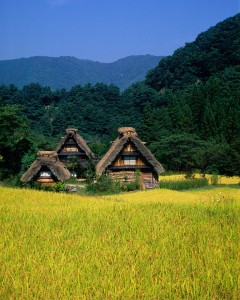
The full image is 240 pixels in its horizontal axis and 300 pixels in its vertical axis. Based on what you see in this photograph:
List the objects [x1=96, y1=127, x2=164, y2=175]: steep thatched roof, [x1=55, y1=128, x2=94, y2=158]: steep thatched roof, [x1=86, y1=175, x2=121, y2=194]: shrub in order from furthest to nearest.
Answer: [x1=55, y1=128, x2=94, y2=158]: steep thatched roof → [x1=96, y1=127, x2=164, y2=175]: steep thatched roof → [x1=86, y1=175, x2=121, y2=194]: shrub

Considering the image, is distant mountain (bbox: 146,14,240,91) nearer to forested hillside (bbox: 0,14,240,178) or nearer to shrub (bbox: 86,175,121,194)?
forested hillside (bbox: 0,14,240,178)

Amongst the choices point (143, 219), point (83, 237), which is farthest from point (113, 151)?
point (83, 237)

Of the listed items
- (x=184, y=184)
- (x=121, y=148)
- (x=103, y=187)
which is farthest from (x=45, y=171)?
(x=184, y=184)

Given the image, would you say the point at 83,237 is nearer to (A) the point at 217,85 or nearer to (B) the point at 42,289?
(B) the point at 42,289

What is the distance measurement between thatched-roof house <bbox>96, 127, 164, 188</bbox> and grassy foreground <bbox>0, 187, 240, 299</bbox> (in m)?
18.4

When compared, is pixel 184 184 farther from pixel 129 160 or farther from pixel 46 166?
pixel 46 166

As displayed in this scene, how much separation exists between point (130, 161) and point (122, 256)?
73.8 feet

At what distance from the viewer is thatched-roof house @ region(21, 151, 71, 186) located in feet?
75.4

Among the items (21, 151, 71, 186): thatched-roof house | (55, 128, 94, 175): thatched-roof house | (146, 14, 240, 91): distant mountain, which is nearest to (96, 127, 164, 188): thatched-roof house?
(21, 151, 71, 186): thatched-roof house

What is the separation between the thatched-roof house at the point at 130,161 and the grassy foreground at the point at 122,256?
18.4m

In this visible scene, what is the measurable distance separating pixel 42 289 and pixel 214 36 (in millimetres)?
91345

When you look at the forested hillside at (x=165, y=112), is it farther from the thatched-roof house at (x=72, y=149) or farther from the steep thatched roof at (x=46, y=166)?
the steep thatched roof at (x=46, y=166)

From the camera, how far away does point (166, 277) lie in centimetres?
396

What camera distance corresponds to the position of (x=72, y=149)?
35.6m
